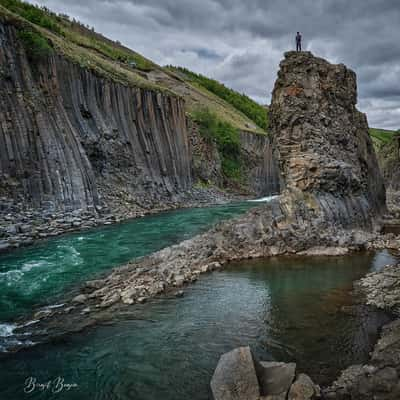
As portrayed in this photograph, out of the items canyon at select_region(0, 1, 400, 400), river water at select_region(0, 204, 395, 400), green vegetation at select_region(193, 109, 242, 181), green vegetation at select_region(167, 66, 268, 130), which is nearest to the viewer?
river water at select_region(0, 204, 395, 400)

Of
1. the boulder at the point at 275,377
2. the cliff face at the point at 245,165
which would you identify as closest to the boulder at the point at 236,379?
the boulder at the point at 275,377

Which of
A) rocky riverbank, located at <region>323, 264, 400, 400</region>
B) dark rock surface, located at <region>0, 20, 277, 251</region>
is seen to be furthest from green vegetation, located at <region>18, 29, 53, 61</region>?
rocky riverbank, located at <region>323, 264, 400, 400</region>

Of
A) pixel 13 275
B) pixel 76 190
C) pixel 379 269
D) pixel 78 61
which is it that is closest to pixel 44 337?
pixel 13 275

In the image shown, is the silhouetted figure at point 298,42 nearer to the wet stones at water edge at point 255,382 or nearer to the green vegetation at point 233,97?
the wet stones at water edge at point 255,382

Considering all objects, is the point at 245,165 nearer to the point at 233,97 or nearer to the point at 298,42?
the point at 298,42

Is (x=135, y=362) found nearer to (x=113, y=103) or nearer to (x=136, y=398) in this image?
(x=136, y=398)

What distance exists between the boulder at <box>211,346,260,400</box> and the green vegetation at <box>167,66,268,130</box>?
90544 mm

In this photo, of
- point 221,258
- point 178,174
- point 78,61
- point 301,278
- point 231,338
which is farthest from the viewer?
point 178,174

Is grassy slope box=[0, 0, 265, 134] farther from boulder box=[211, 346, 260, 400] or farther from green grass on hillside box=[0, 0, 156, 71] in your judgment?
boulder box=[211, 346, 260, 400]

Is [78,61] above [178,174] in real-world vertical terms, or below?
above

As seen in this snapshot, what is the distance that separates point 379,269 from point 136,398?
11.0 metres

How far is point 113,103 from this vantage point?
36000 mm

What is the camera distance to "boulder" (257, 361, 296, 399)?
5.48 metres

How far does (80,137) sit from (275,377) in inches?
1149
